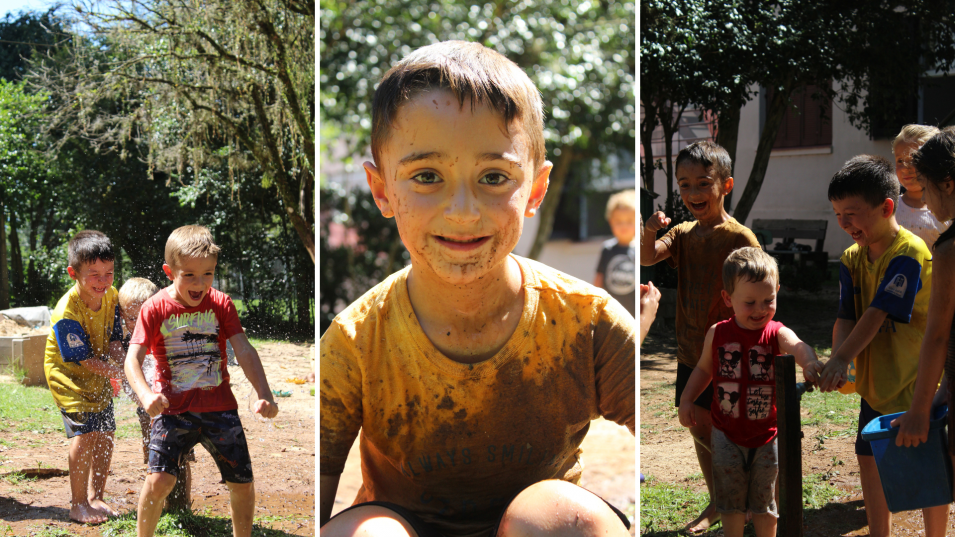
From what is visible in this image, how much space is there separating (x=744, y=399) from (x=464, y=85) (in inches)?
56.9

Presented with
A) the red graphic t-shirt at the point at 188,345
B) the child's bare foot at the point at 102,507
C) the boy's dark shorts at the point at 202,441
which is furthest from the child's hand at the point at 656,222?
the child's bare foot at the point at 102,507

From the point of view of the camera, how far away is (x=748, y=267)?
82.8 inches

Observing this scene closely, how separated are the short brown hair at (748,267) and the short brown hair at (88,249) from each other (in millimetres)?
2180

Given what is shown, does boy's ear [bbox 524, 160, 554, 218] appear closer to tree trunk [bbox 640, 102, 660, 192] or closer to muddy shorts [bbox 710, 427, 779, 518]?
muddy shorts [bbox 710, 427, 779, 518]

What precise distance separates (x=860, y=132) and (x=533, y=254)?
1518 mm

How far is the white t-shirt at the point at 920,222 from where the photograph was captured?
235 cm

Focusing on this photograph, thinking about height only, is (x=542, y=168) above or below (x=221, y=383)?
above

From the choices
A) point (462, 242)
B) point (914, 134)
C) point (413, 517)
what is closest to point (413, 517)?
point (413, 517)

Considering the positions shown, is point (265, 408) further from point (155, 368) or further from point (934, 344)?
point (934, 344)

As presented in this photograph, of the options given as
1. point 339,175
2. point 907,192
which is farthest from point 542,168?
point 339,175

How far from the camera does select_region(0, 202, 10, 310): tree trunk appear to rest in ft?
8.43

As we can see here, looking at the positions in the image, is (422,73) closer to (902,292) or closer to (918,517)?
(902,292)

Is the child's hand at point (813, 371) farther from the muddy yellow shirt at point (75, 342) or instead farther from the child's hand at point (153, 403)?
the muddy yellow shirt at point (75, 342)

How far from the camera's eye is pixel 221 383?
2365mm
